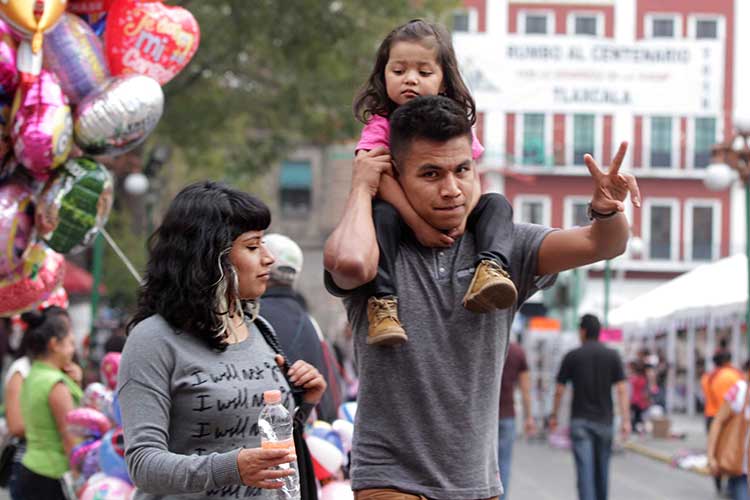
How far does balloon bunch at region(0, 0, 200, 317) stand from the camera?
241 inches

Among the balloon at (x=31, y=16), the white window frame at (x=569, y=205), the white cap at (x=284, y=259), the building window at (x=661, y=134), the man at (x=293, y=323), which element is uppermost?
the balloon at (x=31, y=16)

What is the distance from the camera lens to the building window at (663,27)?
2108 inches

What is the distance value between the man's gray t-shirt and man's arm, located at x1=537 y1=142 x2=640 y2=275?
0.71 feet

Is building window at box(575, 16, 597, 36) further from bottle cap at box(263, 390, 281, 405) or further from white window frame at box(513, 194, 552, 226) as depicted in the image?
bottle cap at box(263, 390, 281, 405)

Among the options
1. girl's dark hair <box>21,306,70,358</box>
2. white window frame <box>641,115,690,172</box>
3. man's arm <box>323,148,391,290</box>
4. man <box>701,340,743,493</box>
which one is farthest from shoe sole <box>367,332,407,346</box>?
white window frame <box>641,115,690,172</box>

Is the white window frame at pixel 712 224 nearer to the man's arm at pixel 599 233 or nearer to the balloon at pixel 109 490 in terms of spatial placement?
the balloon at pixel 109 490

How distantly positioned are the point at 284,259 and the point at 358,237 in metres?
3.14

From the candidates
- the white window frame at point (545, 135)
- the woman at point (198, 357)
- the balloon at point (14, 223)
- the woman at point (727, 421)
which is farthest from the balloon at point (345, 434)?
the white window frame at point (545, 135)

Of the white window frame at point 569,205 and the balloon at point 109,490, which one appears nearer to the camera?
the balloon at point 109,490

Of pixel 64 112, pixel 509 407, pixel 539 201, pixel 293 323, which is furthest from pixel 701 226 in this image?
pixel 64 112

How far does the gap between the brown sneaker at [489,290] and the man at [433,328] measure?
0.30ft

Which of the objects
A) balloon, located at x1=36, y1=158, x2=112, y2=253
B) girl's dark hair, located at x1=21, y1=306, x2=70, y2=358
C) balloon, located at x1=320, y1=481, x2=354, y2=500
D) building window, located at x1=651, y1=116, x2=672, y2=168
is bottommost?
building window, located at x1=651, y1=116, x2=672, y2=168

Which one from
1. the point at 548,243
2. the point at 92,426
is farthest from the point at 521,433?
the point at 548,243

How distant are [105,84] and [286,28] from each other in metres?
13.9
